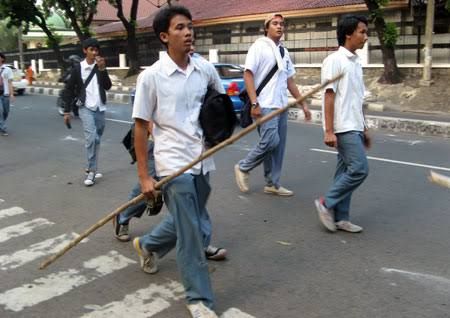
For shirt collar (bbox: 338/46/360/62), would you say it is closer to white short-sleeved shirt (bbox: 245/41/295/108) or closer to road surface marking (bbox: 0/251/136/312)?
white short-sleeved shirt (bbox: 245/41/295/108)

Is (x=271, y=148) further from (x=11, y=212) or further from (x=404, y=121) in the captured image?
(x=404, y=121)

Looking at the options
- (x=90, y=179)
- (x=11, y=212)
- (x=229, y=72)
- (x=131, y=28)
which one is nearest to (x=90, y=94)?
(x=90, y=179)

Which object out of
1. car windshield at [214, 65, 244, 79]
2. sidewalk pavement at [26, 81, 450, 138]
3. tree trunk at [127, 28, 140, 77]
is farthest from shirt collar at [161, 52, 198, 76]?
tree trunk at [127, 28, 140, 77]

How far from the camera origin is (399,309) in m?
3.33

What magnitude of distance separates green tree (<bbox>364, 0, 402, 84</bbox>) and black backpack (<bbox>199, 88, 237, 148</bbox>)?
12204 millimetres

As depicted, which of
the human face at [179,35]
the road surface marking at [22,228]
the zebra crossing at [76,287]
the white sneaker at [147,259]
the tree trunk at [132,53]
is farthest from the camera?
the tree trunk at [132,53]

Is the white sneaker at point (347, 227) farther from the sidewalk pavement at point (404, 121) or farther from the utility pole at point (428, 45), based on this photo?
the utility pole at point (428, 45)

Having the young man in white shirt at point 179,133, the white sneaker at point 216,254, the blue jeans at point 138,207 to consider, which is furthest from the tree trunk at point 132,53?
the young man in white shirt at point 179,133

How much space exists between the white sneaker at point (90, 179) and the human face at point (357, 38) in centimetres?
360

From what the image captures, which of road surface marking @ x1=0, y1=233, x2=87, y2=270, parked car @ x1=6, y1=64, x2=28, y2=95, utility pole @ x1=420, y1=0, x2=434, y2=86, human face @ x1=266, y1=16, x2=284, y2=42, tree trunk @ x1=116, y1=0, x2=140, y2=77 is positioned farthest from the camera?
tree trunk @ x1=116, y1=0, x2=140, y2=77

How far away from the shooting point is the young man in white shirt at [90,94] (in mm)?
6747

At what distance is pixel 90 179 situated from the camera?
6.77 metres

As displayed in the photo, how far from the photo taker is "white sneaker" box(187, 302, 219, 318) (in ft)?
10.4

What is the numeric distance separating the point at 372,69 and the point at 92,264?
14917 mm
